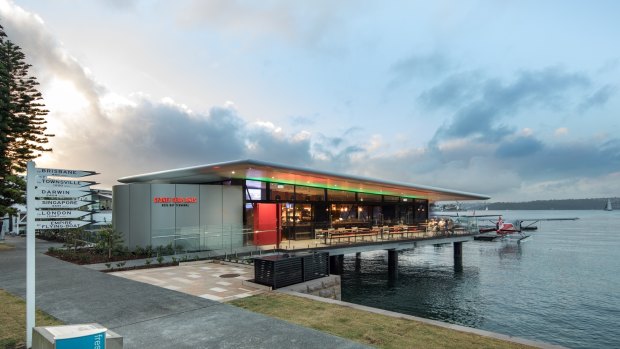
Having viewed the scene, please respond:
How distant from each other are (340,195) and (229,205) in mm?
9640

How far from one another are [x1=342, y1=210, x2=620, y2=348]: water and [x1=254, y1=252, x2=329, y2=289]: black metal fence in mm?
6749

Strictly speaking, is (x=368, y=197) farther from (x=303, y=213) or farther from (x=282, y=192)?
(x=282, y=192)

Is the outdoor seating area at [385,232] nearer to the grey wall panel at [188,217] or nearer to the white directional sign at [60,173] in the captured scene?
the grey wall panel at [188,217]

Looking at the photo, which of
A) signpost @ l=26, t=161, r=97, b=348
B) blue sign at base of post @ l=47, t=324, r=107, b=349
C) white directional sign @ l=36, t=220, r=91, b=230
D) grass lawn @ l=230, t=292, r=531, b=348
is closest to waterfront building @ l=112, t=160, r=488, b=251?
grass lawn @ l=230, t=292, r=531, b=348

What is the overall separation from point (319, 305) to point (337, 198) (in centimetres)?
1844

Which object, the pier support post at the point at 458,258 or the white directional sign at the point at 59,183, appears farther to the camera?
the pier support post at the point at 458,258

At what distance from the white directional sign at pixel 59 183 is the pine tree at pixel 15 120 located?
17590 mm

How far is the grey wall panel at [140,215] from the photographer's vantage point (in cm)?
1738

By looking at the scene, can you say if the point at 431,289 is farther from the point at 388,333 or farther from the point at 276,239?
the point at 388,333

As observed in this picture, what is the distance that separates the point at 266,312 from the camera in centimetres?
754

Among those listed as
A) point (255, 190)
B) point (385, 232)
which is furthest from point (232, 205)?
point (385, 232)

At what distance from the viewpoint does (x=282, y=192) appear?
74.0ft

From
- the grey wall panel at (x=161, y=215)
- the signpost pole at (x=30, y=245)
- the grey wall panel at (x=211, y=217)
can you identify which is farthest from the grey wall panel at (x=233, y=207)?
the signpost pole at (x=30, y=245)

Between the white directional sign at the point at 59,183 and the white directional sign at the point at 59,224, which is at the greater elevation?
the white directional sign at the point at 59,183
